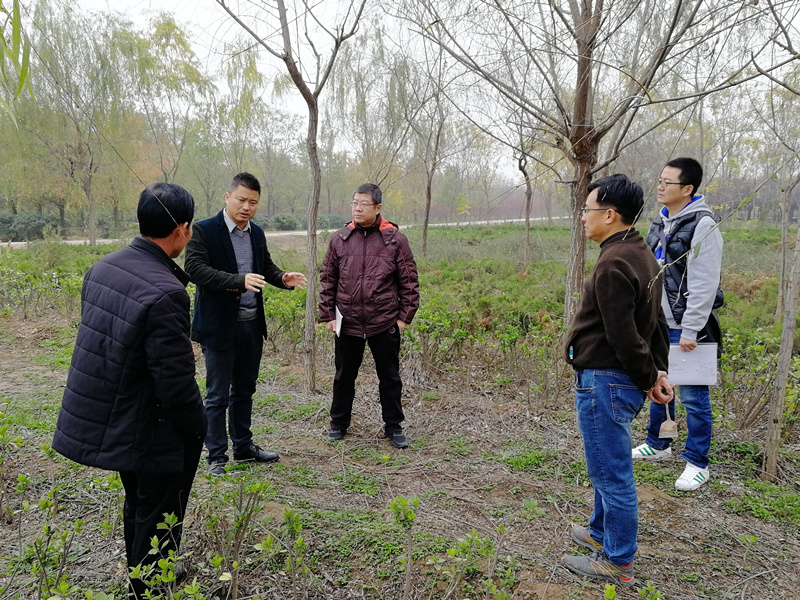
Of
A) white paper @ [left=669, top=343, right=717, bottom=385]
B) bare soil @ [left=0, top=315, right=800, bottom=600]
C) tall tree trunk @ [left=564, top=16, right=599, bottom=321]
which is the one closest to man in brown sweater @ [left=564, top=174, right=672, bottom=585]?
bare soil @ [left=0, top=315, right=800, bottom=600]

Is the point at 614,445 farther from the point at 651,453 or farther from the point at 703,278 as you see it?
the point at 651,453

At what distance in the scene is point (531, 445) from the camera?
11.5 feet

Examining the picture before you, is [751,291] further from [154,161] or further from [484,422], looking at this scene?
[154,161]

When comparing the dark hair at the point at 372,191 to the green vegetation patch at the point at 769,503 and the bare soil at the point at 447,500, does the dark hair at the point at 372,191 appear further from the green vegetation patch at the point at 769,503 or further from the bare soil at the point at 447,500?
the green vegetation patch at the point at 769,503

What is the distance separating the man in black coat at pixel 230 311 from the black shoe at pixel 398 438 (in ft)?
2.88

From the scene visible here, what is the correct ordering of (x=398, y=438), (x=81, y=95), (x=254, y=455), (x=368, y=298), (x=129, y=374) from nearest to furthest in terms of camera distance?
(x=129, y=374), (x=254, y=455), (x=368, y=298), (x=398, y=438), (x=81, y=95)

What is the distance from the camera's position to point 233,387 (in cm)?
311

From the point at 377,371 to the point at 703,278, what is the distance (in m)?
2.09

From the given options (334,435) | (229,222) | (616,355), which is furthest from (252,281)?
(616,355)

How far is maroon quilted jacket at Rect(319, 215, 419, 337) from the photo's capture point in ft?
11.3

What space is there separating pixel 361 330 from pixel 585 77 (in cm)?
224

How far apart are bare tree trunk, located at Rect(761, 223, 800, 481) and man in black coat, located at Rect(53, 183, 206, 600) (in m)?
2.96

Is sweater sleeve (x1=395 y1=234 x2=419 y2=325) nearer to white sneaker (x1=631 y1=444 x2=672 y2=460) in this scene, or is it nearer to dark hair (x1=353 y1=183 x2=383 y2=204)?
dark hair (x1=353 y1=183 x2=383 y2=204)

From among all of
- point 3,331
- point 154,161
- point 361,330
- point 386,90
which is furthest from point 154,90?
point 361,330
